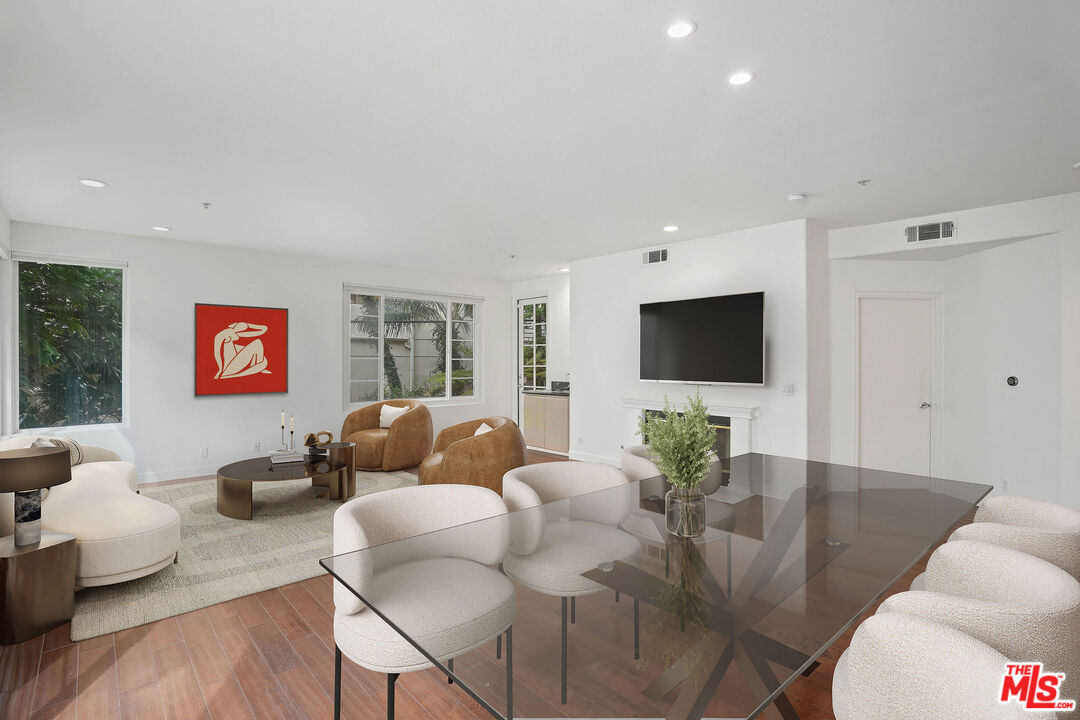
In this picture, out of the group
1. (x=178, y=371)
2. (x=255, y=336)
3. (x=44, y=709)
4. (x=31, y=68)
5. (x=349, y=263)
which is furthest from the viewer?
(x=349, y=263)

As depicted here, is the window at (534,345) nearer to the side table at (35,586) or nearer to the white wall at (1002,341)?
the white wall at (1002,341)

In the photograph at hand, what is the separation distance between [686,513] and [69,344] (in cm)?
611

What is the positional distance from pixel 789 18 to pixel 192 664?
3518 mm

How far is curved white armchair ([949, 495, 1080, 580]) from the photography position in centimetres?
165

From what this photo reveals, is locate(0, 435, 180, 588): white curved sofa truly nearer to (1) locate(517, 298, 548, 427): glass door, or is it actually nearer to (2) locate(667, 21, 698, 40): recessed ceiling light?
(2) locate(667, 21, 698, 40): recessed ceiling light

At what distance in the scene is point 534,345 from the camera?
8148mm

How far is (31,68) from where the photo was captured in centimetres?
224

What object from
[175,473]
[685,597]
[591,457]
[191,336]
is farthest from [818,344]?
[175,473]

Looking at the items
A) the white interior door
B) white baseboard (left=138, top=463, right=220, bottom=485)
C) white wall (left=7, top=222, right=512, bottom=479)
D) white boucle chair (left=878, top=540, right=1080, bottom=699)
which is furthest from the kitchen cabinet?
white boucle chair (left=878, top=540, right=1080, bottom=699)

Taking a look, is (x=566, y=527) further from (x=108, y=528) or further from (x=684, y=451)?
(x=108, y=528)

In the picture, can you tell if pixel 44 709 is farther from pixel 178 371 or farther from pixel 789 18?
pixel 178 371

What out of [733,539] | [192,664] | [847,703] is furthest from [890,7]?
[192,664]

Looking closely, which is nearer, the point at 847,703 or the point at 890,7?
the point at 847,703

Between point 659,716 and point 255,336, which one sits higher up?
point 255,336
